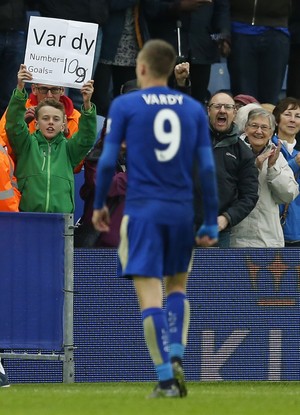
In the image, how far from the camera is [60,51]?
12.3 metres

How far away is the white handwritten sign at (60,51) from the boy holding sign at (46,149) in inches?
6.6

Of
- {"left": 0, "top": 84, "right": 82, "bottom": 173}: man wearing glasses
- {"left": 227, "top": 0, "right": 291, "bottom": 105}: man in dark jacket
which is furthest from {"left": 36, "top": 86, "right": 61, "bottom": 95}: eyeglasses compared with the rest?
{"left": 227, "top": 0, "right": 291, "bottom": 105}: man in dark jacket

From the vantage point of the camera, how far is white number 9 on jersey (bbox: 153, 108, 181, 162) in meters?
8.52

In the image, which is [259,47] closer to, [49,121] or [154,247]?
[49,121]

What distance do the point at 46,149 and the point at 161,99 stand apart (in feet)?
12.2

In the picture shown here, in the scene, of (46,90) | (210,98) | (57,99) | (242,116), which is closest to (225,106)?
(242,116)

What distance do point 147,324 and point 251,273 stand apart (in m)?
3.35

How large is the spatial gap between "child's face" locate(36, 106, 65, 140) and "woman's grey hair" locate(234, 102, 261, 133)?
2119 millimetres

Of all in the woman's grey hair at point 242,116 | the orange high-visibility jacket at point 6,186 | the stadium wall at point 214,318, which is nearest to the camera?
the orange high-visibility jacket at point 6,186

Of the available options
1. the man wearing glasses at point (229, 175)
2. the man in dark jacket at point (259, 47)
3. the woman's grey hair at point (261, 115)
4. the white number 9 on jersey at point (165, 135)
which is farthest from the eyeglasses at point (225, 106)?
the white number 9 on jersey at point (165, 135)

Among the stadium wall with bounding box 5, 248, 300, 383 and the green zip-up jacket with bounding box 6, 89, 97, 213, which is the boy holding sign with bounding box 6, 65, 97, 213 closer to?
the green zip-up jacket with bounding box 6, 89, 97, 213

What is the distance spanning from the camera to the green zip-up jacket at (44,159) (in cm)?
1195

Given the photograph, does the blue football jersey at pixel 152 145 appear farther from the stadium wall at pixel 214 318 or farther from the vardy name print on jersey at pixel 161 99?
the stadium wall at pixel 214 318

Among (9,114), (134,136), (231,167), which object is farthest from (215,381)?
(134,136)
